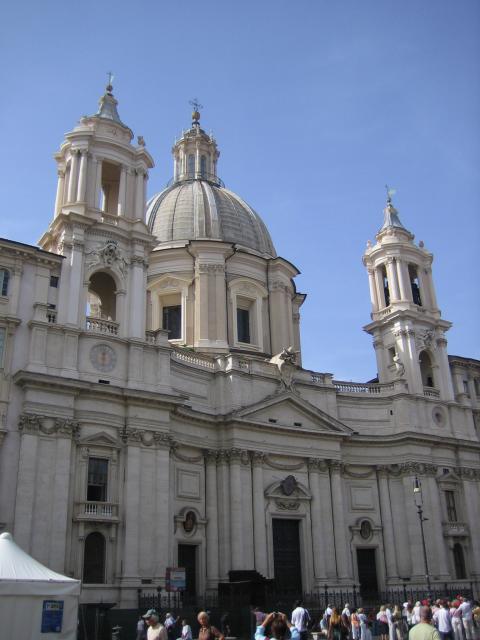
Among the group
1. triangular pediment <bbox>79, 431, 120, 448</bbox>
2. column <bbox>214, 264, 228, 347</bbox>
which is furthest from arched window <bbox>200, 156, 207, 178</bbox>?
triangular pediment <bbox>79, 431, 120, 448</bbox>

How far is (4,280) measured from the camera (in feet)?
104

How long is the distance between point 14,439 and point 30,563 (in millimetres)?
15534

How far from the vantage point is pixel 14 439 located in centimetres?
2897

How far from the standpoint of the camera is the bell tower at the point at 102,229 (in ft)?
111

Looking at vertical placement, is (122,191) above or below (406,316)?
above

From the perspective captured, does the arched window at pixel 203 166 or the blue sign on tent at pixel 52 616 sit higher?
the arched window at pixel 203 166

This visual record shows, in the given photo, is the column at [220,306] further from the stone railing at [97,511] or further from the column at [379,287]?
the stone railing at [97,511]

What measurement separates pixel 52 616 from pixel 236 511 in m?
22.2

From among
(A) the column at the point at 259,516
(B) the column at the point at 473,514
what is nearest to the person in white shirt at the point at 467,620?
(A) the column at the point at 259,516

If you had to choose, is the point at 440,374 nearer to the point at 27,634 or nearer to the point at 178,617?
the point at 178,617

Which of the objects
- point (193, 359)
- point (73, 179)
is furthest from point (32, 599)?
point (73, 179)

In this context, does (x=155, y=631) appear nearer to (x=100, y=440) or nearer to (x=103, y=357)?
(x=100, y=440)

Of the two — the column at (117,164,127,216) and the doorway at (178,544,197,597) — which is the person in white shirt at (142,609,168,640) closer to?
the doorway at (178,544,197,597)

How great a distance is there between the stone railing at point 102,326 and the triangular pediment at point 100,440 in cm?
499
